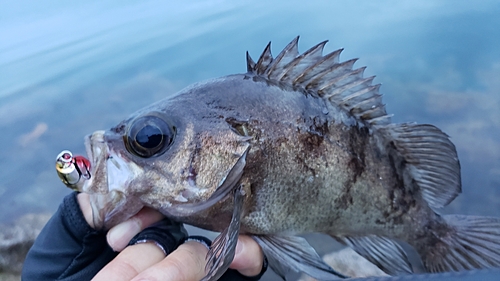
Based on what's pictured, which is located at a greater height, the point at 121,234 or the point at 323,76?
the point at 323,76

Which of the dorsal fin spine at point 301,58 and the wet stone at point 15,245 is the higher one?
the dorsal fin spine at point 301,58

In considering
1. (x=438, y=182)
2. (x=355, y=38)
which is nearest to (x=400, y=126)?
(x=438, y=182)

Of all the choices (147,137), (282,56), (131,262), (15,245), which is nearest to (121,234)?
(131,262)

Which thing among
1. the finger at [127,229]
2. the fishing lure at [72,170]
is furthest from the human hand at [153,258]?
the fishing lure at [72,170]

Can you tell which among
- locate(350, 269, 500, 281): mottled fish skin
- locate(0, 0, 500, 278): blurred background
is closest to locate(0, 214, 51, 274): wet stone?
locate(0, 0, 500, 278): blurred background

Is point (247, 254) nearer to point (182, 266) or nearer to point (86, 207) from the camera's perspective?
point (182, 266)

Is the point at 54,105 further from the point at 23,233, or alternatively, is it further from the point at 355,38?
the point at 355,38

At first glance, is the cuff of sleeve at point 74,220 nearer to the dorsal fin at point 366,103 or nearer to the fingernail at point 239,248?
the fingernail at point 239,248

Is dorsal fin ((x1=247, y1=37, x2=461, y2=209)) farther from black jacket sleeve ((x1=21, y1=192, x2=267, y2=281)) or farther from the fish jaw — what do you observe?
black jacket sleeve ((x1=21, y1=192, x2=267, y2=281))
